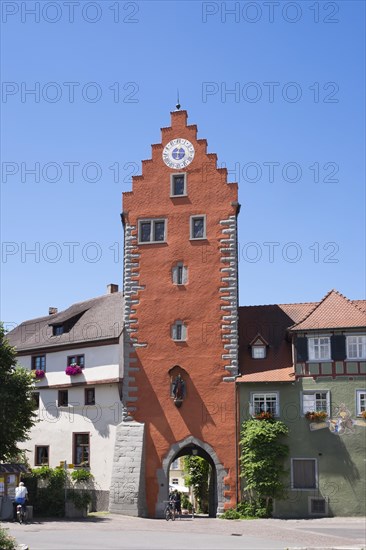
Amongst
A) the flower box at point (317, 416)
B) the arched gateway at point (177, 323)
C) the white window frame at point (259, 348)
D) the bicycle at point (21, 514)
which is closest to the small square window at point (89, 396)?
the arched gateway at point (177, 323)

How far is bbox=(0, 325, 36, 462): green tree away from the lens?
1227 inches

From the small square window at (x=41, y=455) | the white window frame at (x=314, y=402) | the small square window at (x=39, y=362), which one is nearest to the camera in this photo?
the white window frame at (x=314, y=402)

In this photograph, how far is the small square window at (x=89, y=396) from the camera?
4115 cm

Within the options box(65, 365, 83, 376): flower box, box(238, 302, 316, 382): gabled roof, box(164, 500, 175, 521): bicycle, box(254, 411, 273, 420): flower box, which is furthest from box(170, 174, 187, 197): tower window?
box(164, 500, 175, 521): bicycle

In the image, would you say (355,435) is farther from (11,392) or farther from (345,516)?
(11,392)

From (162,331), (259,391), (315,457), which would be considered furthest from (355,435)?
(162,331)

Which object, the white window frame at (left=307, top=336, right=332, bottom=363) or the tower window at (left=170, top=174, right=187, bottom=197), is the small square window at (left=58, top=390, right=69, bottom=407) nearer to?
the tower window at (left=170, top=174, right=187, bottom=197)

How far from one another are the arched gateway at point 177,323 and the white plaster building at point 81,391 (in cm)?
212

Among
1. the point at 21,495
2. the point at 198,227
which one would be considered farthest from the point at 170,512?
the point at 198,227

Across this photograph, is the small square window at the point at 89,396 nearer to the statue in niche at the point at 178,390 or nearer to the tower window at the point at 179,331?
the statue in niche at the point at 178,390

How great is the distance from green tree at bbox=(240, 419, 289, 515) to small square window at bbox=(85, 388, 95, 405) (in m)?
9.62

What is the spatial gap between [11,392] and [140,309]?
9.72 m

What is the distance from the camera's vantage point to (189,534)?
93.6ft

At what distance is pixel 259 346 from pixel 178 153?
37.7ft
